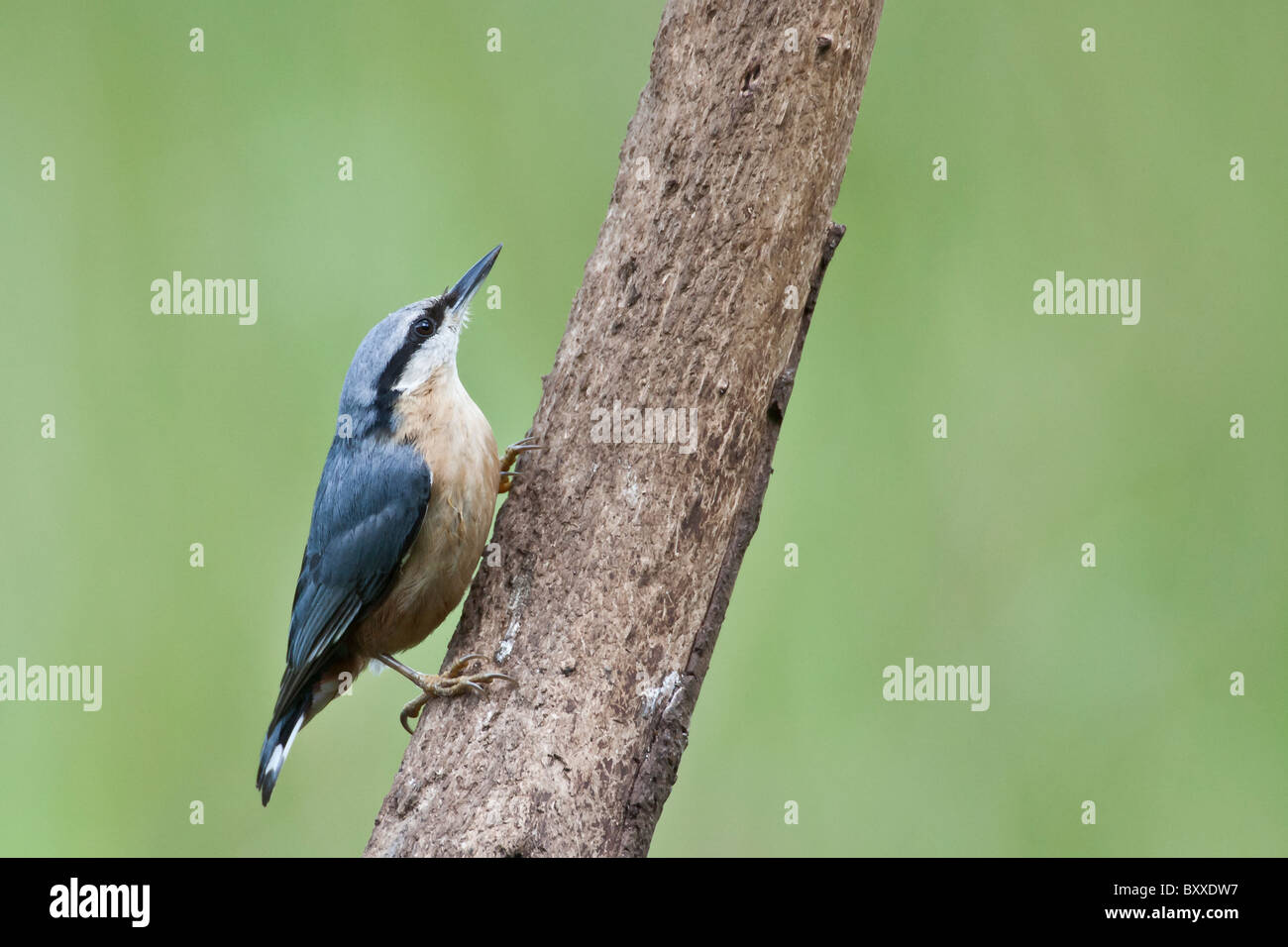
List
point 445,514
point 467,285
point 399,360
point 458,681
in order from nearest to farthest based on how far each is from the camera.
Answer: point 458,681 → point 445,514 → point 399,360 → point 467,285

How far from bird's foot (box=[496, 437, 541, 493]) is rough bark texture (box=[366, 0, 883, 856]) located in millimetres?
33

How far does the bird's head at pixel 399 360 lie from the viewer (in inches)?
124

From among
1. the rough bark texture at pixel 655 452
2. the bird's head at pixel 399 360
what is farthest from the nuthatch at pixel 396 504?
the rough bark texture at pixel 655 452

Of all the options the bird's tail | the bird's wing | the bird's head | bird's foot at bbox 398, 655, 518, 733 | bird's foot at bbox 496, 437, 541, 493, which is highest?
the bird's head

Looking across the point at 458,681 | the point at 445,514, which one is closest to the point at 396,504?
the point at 445,514

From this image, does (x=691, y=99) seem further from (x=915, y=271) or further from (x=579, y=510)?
(x=915, y=271)

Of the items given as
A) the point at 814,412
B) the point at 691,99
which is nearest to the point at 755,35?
the point at 691,99

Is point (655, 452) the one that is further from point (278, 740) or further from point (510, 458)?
point (278, 740)

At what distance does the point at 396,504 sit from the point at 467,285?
658 mm

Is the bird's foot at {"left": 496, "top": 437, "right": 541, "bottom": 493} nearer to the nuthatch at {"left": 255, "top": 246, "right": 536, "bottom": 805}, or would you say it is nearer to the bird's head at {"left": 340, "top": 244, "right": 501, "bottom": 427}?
the nuthatch at {"left": 255, "top": 246, "right": 536, "bottom": 805}

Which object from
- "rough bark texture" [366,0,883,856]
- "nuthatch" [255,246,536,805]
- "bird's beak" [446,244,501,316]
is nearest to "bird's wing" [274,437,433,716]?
"nuthatch" [255,246,536,805]

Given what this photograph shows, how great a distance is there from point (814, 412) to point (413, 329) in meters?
2.31

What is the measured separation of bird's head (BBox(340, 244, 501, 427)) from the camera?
3.16 metres

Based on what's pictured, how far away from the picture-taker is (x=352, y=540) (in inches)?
124
